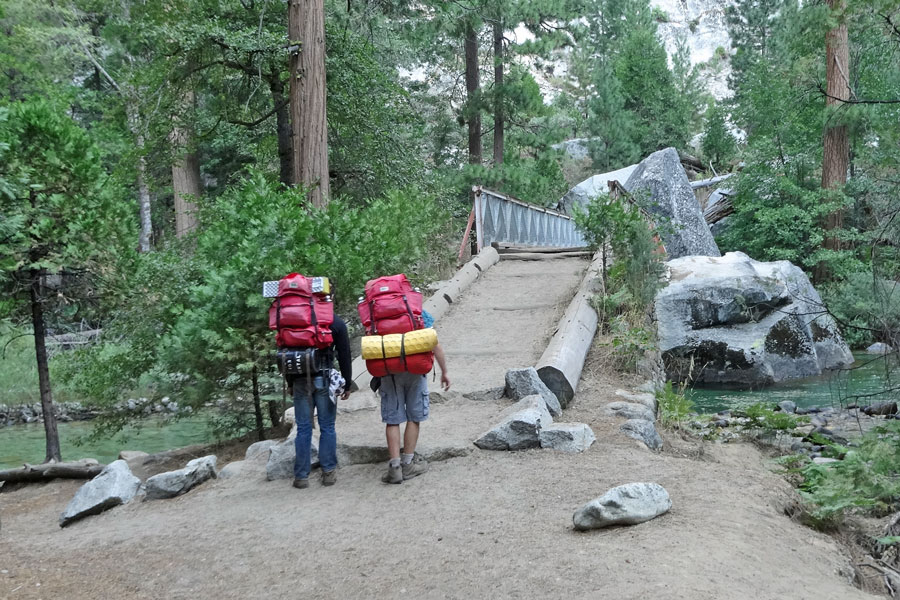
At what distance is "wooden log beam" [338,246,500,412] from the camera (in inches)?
318

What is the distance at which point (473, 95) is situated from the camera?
24.3 m

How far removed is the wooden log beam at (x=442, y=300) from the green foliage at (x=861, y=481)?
403cm

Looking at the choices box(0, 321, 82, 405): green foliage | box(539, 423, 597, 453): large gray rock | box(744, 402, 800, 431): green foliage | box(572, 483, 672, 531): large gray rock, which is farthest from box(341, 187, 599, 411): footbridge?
box(0, 321, 82, 405): green foliage

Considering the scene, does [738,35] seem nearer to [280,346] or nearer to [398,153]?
[398,153]

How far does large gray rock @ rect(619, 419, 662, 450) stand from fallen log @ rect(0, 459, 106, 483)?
6.05 meters

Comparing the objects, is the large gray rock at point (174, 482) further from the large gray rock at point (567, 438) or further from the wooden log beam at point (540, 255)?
the wooden log beam at point (540, 255)

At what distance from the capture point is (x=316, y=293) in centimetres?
588

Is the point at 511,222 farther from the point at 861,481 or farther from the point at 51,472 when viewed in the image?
the point at 861,481

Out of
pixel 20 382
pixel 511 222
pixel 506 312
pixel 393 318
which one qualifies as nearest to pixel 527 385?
pixel 393 318

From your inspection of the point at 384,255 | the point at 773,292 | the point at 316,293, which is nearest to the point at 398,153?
the point at 384,255

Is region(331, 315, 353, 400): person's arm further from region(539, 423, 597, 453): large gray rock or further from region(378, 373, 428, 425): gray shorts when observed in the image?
region(539, 423, 597, 453): large gray rock

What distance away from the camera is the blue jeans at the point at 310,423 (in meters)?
5.98

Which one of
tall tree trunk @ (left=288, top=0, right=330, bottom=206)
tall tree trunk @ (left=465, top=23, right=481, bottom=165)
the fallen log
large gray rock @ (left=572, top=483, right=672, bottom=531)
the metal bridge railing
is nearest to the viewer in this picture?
large gray rock @ (left=572, top=483, right=672, bottom=531)

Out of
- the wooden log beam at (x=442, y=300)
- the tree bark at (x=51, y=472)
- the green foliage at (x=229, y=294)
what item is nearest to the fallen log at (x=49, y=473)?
the tree bark at (x=51, y=472)
